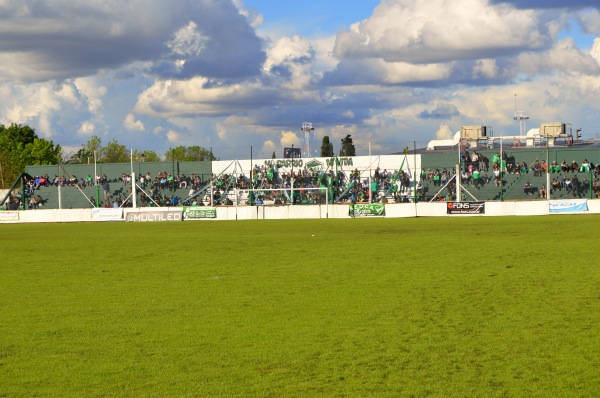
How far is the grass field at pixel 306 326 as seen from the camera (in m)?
8.70

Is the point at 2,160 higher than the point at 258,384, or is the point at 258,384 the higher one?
the point at 2,160

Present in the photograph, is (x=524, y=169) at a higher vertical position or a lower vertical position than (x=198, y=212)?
higher

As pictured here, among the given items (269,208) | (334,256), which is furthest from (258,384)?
(269,208)

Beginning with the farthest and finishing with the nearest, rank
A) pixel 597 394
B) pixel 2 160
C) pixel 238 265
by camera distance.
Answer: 1. pixel 2 160
2. pixel 238 265
3. pixel 597 394

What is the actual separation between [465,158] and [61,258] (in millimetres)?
46019

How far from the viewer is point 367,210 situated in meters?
57.9

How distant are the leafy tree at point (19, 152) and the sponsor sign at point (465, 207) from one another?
82.3m

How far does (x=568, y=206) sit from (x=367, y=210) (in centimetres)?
1351

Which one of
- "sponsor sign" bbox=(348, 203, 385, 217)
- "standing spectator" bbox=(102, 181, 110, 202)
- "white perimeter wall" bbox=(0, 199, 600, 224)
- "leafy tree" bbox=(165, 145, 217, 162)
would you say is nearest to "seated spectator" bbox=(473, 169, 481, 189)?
"white perimeter wall" bbox=(0, 199, 600, 224)

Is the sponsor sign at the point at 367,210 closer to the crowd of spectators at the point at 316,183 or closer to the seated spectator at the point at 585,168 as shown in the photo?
the crowd of spectators at the point at 316,183

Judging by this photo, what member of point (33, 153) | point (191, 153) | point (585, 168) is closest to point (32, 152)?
point (33, 153)

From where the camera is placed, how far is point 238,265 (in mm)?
22016

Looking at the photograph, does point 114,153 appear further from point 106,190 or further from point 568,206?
point 568,206

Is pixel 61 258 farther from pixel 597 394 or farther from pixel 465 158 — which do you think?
pixel 465 158
